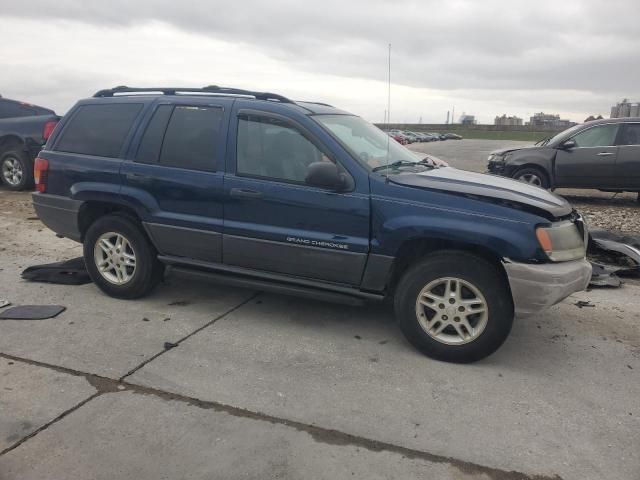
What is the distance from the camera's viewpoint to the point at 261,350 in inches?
157

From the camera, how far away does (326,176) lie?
3869 mm

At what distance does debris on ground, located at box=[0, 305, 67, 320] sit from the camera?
4516 mm

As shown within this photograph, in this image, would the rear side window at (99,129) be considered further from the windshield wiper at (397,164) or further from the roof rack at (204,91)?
the windshield wiper at (397,164)

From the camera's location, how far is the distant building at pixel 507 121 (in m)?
96.0

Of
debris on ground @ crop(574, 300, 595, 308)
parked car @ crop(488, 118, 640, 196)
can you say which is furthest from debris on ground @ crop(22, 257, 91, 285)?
parked car @ crop(488, 118, 640, 196)

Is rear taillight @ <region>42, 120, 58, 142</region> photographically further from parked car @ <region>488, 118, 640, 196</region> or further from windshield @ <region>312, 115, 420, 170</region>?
parked car @ <region>488, 118, 640, 196</region>

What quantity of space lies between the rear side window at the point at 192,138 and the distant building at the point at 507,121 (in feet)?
320

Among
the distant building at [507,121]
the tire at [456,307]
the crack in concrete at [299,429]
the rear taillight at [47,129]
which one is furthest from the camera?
the distant building at [507,121]

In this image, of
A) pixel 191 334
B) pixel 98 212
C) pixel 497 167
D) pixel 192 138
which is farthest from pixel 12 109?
pixel 497 167

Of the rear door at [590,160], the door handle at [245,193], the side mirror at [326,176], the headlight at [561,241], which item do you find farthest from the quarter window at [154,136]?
the rear door at [590,160]

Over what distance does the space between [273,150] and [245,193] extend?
1.33ft

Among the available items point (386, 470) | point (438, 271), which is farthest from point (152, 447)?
point (438, 271)

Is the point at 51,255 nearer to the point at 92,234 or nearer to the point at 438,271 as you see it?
the point at 92,234

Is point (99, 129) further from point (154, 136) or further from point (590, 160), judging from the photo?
point (590, 160)
